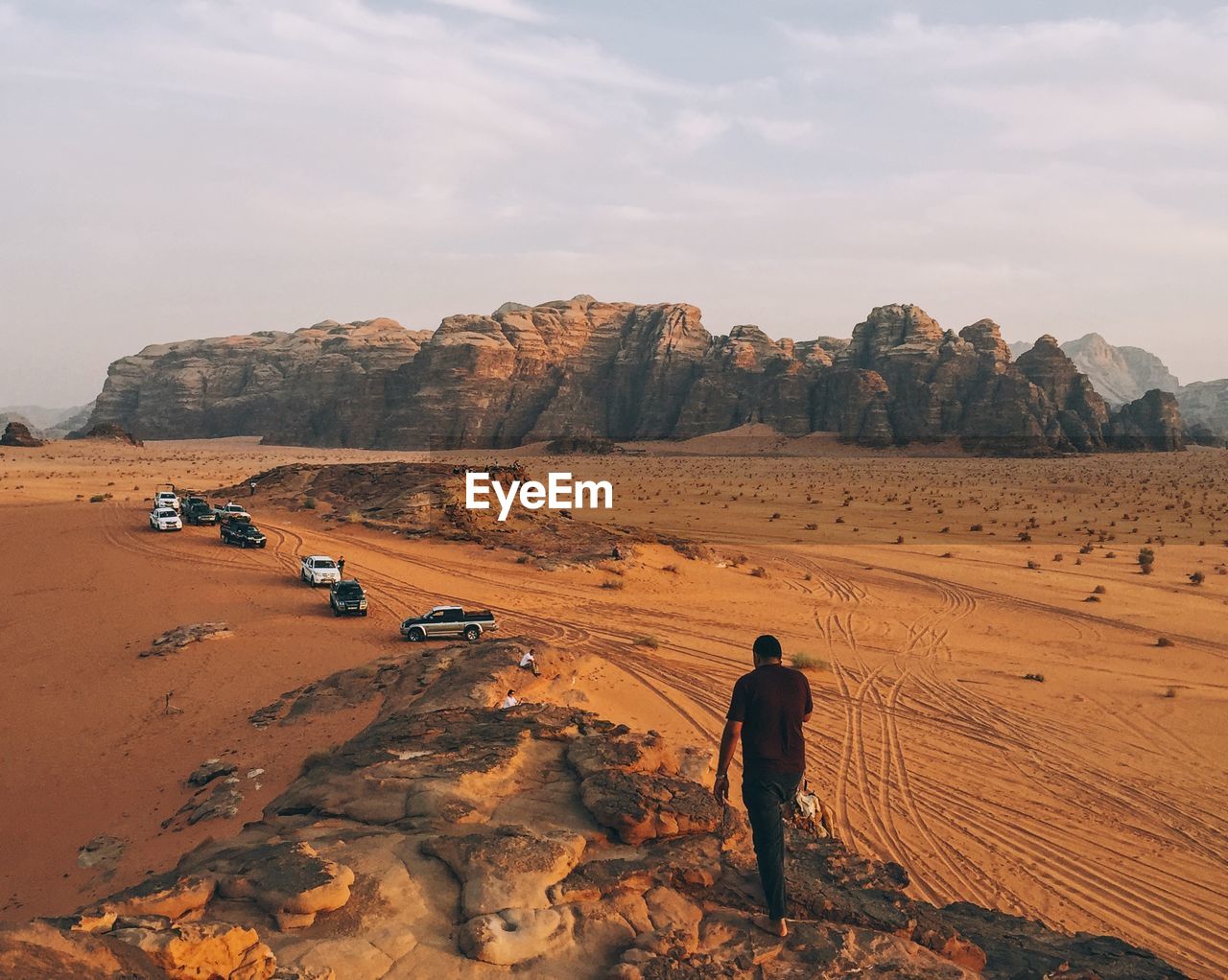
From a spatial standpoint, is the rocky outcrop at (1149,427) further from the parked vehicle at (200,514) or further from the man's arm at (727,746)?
the man's arm at (727,746)

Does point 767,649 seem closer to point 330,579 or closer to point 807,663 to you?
point 807,663

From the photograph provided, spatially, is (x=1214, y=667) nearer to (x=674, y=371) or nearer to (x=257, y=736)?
(x=257, y=736)

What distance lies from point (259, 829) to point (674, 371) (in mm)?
131719

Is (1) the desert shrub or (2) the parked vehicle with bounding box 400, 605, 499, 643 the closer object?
(1) the desert shrub

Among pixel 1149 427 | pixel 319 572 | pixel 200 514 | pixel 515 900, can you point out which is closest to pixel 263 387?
pixel 200 514

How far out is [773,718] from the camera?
5.96m

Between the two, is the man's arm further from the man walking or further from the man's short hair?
the man's short hair

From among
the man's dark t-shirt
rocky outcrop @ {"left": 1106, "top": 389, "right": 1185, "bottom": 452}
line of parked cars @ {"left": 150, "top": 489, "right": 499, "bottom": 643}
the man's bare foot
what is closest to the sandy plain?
line of parked cars @ {"left": 150, "top": 489, "right": 499, "bottom": 643}

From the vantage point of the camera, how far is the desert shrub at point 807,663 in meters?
17.6

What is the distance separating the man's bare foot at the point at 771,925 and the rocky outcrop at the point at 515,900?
74 mm

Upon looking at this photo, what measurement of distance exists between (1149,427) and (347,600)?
444 ft

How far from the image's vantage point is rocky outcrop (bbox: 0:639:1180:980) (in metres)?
5.03

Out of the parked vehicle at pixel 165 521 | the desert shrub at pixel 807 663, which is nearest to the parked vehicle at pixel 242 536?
the parked vehicle at pixel 165 521

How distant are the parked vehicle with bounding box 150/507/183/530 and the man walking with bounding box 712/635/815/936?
30.8 m
